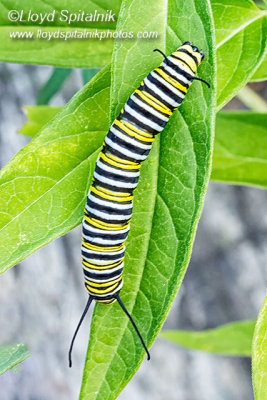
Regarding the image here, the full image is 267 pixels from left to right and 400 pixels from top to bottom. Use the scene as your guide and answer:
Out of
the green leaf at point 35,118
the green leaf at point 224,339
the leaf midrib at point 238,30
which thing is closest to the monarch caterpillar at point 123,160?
the leaf midrib at point 238,30

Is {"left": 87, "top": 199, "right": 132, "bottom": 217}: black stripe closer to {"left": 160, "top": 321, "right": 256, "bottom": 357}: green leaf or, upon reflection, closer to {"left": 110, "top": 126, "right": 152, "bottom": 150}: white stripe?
{"left": 110, "top": 126, "right": 152, "bottom": 150}: white stripe

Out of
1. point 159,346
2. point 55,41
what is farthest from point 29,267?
point 55,41

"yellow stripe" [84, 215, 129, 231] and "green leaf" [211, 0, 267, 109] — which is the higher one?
"green leaf" [211, 0, 267, 109]

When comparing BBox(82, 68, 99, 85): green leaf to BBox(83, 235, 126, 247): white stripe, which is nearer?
BBox(83, 235, 126, 247): white stripe

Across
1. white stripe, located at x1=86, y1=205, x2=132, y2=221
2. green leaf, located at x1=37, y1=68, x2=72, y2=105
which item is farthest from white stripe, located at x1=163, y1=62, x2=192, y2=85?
green leaf, located at x1=37, y1=68, x2=72, y2=105

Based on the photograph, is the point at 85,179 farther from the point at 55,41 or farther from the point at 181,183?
the point at 55,41

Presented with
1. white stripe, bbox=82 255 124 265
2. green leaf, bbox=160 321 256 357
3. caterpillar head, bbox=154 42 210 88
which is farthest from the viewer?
green leaf, bbox=160 321 256 357

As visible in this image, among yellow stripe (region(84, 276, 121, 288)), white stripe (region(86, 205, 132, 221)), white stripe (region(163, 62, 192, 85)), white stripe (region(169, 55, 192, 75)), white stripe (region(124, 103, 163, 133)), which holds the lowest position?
yellow stripe (region(84, 276, 121, 288))
